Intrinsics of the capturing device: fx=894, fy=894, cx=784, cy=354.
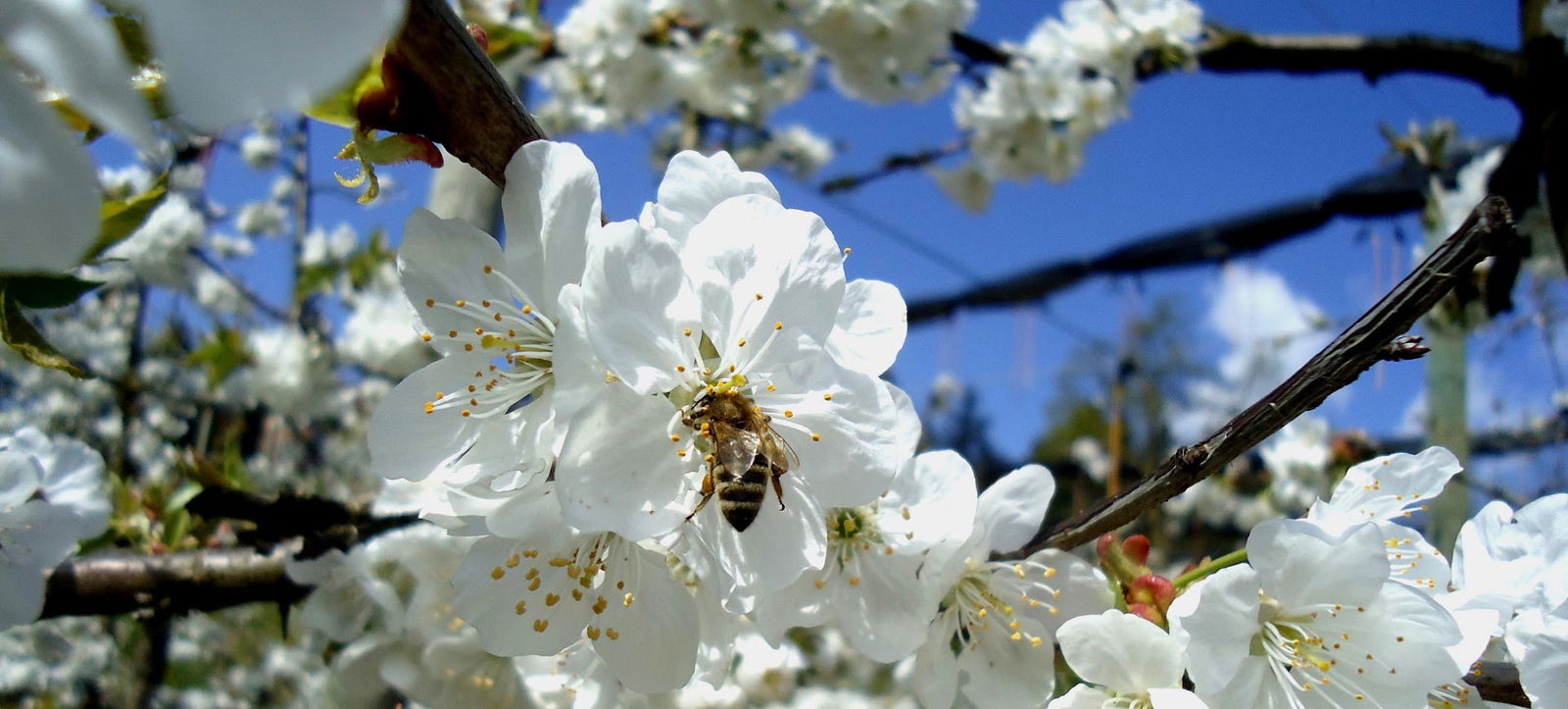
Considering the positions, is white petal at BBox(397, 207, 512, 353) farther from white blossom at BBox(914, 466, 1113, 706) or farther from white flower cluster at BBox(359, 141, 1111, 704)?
white blossom at BBox(914, 466, 1113, 706)

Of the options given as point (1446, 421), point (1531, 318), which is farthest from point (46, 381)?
point (1531, 318)

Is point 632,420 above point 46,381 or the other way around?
above

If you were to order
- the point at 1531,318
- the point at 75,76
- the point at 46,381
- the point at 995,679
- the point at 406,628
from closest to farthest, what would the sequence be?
the point at 75,76
the point at 995,679
the point at 406,628
the point at 1531,318
the point at 46,381

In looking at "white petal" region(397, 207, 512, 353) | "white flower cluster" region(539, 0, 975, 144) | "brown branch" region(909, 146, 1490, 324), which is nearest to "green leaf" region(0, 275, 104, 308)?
"white petal" region(397, 207, 512, 353)

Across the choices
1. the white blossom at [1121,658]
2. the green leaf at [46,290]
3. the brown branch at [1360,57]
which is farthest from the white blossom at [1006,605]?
the brown branch at [1360,57]

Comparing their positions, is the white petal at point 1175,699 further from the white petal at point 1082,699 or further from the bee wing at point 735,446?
the bee wing at point 735,446

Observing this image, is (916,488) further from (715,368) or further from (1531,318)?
(1531,318)

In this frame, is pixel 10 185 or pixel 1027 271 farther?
pixel 1027 271
